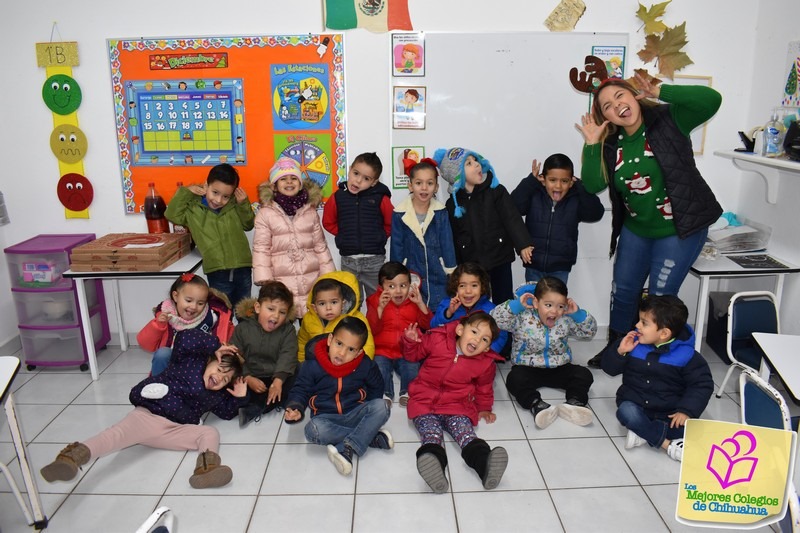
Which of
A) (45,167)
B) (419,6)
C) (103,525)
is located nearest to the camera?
(103,525)

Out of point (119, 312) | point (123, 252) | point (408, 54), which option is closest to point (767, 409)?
point (408, 54)

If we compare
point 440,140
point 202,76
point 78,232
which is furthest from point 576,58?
point 78,232

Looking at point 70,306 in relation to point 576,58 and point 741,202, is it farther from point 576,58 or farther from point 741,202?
point 741,202

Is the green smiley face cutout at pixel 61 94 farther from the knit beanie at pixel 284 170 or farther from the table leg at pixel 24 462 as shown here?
the table leg at pixel 24 462

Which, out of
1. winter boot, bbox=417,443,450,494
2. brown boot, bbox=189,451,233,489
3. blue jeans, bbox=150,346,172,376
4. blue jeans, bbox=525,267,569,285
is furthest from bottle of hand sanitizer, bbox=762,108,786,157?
blue jeans, bbox=150,346,172,376

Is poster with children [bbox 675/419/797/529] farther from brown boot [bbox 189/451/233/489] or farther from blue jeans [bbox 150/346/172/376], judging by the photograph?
blue jeans [bbox 150/346/172/376]

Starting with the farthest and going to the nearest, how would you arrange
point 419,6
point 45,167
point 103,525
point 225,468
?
point 45,167 → point 419,6 → point 225,468 → point 103,525

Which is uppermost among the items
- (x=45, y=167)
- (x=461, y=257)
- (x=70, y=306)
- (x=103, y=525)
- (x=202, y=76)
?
(x=202, y=76)

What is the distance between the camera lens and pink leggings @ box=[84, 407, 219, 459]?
3106mm

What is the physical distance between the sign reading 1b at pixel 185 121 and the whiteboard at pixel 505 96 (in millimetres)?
1091

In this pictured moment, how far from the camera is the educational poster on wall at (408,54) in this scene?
4.15 metres

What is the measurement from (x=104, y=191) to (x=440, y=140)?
7.80 ft

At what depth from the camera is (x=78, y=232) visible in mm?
4531

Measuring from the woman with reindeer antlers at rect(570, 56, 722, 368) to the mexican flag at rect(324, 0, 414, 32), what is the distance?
54.0 inches
